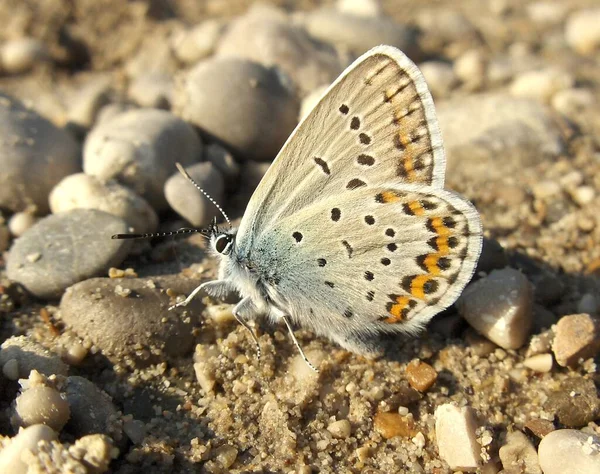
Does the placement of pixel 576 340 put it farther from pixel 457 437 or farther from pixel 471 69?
pixel 471 69

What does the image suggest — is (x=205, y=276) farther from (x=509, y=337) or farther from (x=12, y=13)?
(x=12, y=13)

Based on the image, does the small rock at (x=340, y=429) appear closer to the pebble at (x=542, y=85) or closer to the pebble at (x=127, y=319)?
the pebble at (x=127, y=319)

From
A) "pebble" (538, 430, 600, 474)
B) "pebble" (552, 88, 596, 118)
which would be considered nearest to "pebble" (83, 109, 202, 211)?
"pebble" (538, 430, 600, 474)

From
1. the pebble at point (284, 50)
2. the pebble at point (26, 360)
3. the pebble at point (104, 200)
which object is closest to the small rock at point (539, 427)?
the pebble at point (26, 360)

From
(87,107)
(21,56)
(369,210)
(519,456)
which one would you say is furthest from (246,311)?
(21,56)

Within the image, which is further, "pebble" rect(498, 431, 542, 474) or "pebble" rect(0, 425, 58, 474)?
"pebble" rect(498, 431, 542, 474)

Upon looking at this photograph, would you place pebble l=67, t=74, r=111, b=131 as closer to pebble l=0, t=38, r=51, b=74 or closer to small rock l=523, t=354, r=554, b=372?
pebble l=0, t=38, r=51, b=74
